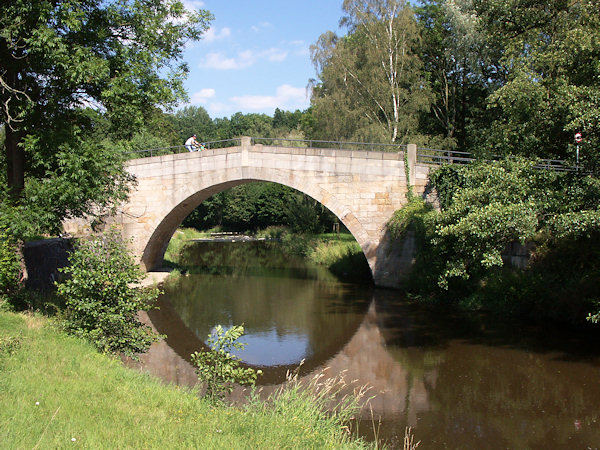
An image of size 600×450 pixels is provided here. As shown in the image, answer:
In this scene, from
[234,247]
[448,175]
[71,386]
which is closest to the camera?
[71,386]

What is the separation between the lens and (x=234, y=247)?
1223 inches

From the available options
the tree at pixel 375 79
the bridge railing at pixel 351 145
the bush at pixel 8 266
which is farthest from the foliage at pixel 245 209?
the bush at pixel 8 266

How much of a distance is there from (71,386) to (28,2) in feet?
19.4

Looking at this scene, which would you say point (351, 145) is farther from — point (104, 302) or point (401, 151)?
point (104, 302)

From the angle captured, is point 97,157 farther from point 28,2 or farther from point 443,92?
point 443,92

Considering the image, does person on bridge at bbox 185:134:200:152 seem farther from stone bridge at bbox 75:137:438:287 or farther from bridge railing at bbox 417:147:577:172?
bridge railing at bbox 417:147:577:172

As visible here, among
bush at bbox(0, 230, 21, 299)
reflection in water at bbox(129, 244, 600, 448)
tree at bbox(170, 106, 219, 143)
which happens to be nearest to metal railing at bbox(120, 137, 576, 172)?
bush at bbox(0, 230, 21, 299)

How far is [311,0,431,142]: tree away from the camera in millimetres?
24875

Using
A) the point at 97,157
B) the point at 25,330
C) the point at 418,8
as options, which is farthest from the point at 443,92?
the point at 25,330

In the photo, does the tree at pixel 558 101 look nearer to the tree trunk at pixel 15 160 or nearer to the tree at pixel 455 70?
the tree trunk at pixel 15 160

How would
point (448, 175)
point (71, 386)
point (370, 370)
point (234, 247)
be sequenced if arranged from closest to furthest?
point (71, 386) → point (370, 370) → point (448, 175) → point (234, 247)

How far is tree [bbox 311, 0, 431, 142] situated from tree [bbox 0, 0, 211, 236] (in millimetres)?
15560

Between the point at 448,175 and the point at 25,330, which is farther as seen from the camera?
the point at 448,175

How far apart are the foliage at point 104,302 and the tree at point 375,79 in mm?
17854
